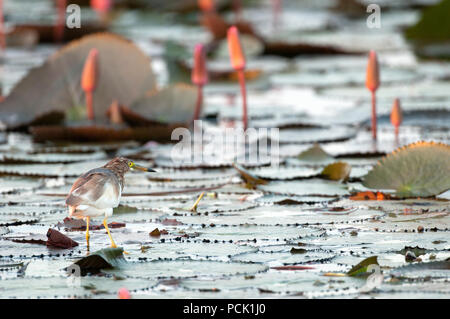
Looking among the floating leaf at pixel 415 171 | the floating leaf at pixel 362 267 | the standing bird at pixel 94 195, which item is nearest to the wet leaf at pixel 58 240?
the standing bird at pixel 94 195

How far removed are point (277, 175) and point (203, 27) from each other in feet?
25.9

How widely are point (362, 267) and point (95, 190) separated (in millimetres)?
825

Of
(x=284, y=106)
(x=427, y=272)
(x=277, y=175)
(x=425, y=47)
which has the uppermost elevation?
(x=425, y=47)

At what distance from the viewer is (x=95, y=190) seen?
10.1ft

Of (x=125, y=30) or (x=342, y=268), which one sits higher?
(x=125, y=30)

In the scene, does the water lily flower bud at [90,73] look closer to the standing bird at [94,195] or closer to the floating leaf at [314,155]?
the floating leaf at [314,155]

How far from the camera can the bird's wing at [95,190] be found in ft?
10.0

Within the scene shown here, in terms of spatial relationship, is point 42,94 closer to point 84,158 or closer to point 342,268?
point 84,158

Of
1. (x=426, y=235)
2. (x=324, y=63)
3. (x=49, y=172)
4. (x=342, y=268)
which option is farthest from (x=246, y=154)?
(x=324, y=63)

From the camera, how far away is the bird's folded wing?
3.05 m

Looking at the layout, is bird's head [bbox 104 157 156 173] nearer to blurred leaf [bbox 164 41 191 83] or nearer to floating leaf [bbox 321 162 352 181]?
floating leaf [bbox 321 162 352 181]

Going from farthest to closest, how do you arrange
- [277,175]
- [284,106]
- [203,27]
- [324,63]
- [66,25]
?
[203,27] → [66,25] → [324,63] → [284,106] → [277,175]

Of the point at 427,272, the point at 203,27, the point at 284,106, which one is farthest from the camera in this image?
the point at 203,27

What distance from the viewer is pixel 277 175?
426 cm
